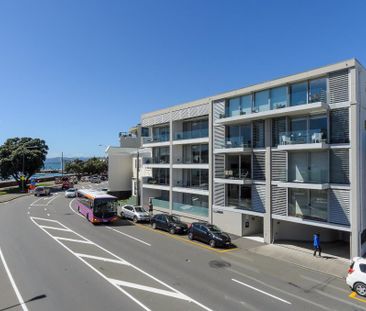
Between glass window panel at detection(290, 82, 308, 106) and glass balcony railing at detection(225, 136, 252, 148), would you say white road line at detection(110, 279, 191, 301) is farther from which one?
glass window panel at detection(290, 82, 308, 106)

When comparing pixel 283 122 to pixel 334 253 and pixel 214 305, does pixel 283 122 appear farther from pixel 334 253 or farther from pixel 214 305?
pixel 214 305

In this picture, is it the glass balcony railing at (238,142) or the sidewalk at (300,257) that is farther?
the glass balcony railing at (238,142)

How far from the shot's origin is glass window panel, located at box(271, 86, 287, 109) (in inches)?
822

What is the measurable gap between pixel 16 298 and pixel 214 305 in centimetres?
787

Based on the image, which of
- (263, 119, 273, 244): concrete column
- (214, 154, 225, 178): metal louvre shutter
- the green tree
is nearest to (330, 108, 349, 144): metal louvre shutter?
(263, 119, 273, 244): concrete column

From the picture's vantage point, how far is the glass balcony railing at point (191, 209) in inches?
1080

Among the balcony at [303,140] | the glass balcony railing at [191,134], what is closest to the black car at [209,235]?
the balcony at [303,140]

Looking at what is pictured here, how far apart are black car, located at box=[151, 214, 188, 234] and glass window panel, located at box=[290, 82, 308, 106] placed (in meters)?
13.2

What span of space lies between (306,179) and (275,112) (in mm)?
5119

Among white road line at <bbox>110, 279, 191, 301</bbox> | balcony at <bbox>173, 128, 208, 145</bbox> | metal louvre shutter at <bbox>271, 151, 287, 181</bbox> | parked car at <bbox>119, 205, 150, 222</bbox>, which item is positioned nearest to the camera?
white road line at <bbox>110, 279, 191, 301</bbox>

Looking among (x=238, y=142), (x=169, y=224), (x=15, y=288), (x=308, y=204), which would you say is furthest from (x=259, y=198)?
(x=15, y=288)

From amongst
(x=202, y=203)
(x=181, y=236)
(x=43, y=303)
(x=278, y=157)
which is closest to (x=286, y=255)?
(x=278, y=157)

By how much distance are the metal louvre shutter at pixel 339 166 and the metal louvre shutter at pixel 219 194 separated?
930 centimetres

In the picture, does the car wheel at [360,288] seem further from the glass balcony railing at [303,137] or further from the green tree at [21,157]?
the green tree at [21,157]
